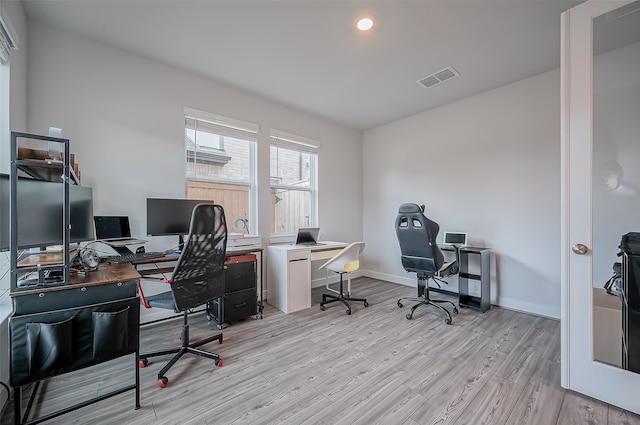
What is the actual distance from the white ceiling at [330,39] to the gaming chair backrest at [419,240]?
66.7 inches

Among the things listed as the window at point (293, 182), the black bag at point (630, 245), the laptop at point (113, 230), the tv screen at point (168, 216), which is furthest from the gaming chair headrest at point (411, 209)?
the laptop at point (113, 230)

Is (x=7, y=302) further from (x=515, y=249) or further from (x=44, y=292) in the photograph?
(x=515, y=249)

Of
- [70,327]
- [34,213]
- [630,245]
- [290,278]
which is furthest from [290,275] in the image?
[630,245]

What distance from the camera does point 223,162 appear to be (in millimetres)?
3457

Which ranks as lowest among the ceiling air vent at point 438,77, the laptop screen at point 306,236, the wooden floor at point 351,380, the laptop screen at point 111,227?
the wooden floor at point 351,380

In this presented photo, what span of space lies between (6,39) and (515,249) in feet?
16.8

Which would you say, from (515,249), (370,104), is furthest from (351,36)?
(515,249)

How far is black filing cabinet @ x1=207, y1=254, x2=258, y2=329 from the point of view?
2.76m

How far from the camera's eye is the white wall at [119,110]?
7.72 ft

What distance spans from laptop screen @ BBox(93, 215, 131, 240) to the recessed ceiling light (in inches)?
114

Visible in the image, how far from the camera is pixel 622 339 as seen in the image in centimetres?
164

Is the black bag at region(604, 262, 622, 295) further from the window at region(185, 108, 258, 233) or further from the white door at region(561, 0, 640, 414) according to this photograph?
the window at region(185, 108, 258, 233)

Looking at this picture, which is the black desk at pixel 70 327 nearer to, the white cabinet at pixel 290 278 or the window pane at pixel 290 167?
the white cabinet at pixel 290 278

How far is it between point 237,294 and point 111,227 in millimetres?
1384
